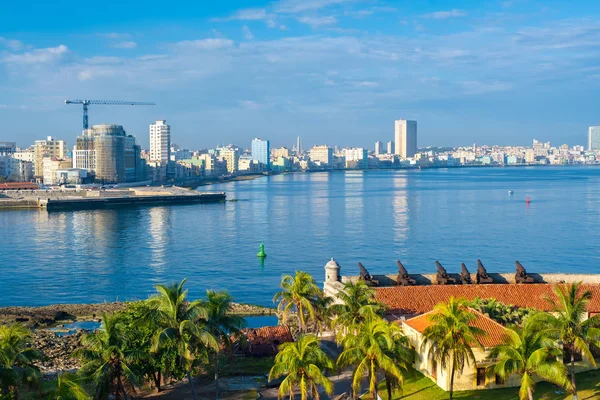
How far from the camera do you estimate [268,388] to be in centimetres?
2306

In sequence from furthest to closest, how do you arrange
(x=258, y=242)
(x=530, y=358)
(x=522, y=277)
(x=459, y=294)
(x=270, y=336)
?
(x=258, y=242) < (x=522, y=277) < (x=459, y=294) < (x=270, y=336) < (x=530, y=358)

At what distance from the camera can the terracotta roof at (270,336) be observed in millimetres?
28031

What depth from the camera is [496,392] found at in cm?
2139

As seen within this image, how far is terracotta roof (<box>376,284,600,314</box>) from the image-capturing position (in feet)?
92.6

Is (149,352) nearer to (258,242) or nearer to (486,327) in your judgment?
(486,327)

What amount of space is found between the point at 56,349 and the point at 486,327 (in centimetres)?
1922

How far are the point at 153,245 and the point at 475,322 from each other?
51.7 meters

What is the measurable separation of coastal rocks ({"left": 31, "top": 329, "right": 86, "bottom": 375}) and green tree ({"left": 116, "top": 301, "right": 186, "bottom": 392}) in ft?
17.3

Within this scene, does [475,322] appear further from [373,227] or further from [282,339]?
[373,227]

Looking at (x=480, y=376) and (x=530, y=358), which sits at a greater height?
(x=530, y=358)

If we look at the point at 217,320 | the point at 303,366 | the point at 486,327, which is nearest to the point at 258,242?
the point at 217,320

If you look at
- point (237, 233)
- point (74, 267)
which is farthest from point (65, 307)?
point (237, 233)

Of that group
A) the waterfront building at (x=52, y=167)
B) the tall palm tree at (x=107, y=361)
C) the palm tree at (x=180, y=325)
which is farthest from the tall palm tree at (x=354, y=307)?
the waterfront building at (x=52, y=167)

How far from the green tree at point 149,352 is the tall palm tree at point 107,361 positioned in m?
1.44
